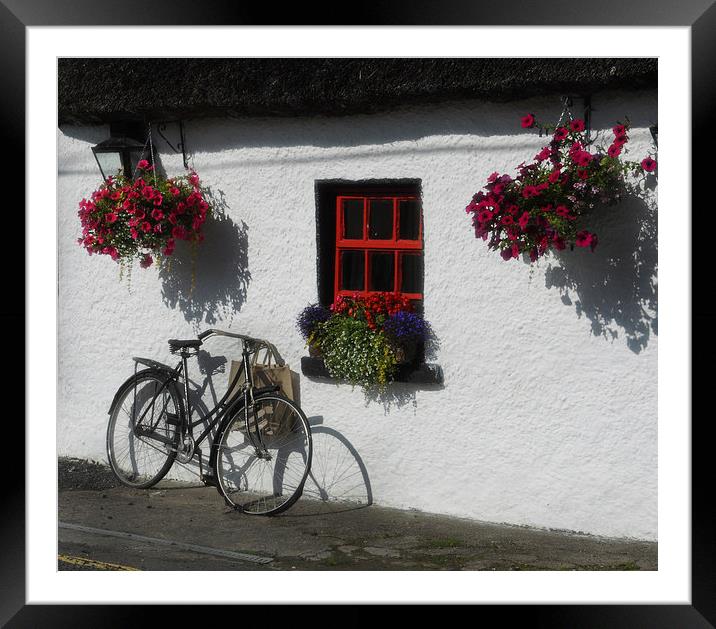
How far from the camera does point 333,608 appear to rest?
14.0 ft

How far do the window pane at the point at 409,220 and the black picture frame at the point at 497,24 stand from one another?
1.88 m

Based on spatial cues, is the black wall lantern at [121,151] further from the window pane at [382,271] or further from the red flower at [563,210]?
the red flower at [563,210]

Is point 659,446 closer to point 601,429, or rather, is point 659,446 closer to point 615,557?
point 601,429

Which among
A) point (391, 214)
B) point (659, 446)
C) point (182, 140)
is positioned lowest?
point (659, 446)

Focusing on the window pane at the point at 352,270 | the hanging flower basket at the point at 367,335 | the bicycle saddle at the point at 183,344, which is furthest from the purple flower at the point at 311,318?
the bicycle saddle at the point at 183,344

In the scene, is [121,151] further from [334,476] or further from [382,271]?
[334,476]

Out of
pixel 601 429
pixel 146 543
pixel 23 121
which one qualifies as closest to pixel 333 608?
pixel 146 543

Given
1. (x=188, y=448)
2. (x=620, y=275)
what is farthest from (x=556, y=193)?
(x=188, y=448)

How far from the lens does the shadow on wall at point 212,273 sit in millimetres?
6309

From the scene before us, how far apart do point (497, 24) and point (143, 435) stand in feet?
12.1

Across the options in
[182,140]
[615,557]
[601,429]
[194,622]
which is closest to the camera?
[194,622]

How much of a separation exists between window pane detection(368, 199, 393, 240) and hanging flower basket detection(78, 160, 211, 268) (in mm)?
1105

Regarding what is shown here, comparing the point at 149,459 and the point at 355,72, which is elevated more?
the point at 355,72

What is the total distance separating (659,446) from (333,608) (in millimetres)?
2113
